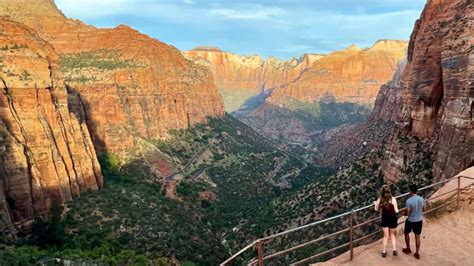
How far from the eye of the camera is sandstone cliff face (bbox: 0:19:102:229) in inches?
1628

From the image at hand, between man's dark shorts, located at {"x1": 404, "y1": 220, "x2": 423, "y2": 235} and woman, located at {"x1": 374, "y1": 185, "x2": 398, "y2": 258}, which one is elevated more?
woman, located at {"x1": 374, "y1": 185, "x2": 398, "y2": 258}

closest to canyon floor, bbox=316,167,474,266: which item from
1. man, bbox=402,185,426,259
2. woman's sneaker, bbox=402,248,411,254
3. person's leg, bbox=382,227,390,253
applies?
woman's sneaker, bbox=402,248,411,254

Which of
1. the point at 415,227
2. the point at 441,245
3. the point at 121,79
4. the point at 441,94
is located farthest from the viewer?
the point at 121,79

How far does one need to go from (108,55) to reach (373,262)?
94.9 metres

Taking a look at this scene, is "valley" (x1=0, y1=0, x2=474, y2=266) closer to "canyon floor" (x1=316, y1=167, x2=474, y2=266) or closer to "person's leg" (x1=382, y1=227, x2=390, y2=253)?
"canyon floor" (x1=316, y1=167, x2=474, y2=266)

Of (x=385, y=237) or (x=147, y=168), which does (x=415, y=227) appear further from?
(x=147, y=168)

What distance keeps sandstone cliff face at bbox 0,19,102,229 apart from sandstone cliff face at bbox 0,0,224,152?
19.5m

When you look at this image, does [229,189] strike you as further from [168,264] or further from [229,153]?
[168,264]

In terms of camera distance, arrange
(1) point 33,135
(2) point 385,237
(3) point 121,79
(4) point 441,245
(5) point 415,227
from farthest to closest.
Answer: (3) point 121,79, (1) point 33,135, (4) point 441,245, (5) point 415,227, (2) point 385,237

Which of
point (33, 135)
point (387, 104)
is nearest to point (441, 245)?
point (33, 135)

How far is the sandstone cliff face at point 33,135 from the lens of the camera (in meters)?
41.3

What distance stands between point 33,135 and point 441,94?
42051 mm

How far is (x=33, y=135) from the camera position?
44.4 m

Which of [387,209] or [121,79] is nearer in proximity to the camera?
[387,209]
